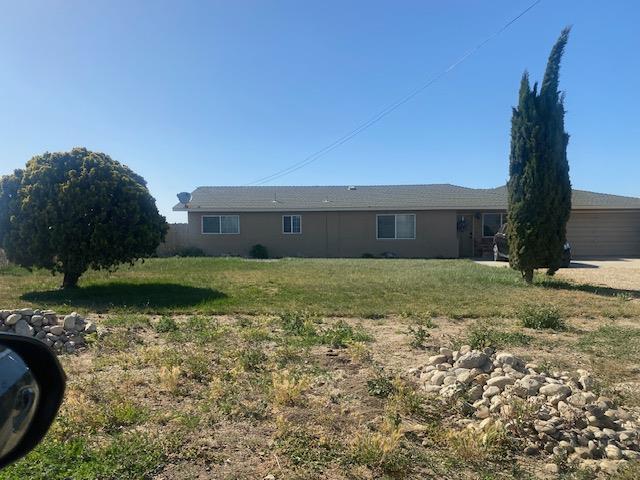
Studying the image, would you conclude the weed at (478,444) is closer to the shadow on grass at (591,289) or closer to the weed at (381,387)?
the weed at (381,387)

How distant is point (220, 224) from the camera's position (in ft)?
80.4

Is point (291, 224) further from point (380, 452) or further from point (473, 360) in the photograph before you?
point (380, 452)

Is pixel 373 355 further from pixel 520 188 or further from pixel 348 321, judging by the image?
pixel 520 188

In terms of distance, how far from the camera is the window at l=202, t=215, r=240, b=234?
24.5m

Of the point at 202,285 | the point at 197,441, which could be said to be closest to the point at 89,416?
→ the point at 197,441

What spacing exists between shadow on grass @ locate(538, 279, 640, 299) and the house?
432 inches

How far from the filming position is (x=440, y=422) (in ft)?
13.1

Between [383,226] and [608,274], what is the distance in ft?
34.9

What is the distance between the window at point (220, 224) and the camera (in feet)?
80.3

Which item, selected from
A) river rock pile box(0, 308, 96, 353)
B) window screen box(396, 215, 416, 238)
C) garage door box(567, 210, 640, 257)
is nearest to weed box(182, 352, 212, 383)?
river rock pile box(0, 308, 96, 353)

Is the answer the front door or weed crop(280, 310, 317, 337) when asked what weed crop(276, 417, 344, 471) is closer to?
weed crop(280, 310, 317, 337)

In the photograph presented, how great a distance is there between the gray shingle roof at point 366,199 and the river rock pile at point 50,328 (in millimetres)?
17728

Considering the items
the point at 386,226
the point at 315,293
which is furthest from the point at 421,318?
the point at 386,226

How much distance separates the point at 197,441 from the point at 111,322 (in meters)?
4.55
